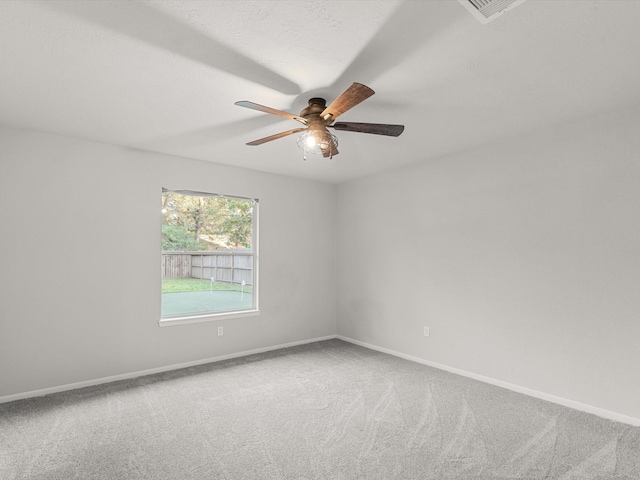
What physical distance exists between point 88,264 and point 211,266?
4.45 ft

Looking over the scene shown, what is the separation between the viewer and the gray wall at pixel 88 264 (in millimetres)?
3273

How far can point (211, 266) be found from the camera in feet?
15.1

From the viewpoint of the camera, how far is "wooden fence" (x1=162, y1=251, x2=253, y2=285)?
4.27 m

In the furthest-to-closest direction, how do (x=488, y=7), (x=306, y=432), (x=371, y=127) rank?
(x=306, y=432), (x=371, y=127), (x=488, y=7)

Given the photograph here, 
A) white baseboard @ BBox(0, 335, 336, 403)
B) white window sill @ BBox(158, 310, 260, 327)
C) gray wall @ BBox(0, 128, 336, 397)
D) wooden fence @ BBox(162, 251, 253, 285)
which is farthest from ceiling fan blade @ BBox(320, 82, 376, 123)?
Result: white baseboard @ BBox(0, 335, 336, 403)

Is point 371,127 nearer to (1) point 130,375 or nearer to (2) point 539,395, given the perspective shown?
(2) point 539,395

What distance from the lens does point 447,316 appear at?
161 inches

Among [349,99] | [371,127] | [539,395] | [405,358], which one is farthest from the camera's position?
[405,358]

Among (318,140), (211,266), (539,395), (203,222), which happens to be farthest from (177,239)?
(539,395)

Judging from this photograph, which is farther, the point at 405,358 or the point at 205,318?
the point at 405,358

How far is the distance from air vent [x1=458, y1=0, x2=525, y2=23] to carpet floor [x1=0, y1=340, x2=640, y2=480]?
2.50 metres

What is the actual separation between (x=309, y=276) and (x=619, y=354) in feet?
11.7

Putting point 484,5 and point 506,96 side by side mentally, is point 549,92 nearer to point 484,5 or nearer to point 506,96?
point 506,96

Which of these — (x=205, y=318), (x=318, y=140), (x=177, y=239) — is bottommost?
(x=205, y=318)
